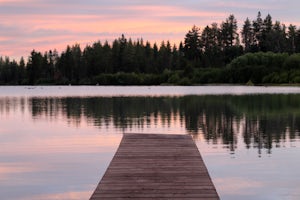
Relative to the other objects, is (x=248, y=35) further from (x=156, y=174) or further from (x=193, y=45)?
(x=156, y=174)

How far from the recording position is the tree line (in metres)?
134

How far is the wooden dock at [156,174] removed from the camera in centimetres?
1134

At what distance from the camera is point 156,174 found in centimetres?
1356

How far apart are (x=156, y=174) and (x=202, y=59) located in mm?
151499

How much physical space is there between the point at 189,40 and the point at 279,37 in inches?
1129

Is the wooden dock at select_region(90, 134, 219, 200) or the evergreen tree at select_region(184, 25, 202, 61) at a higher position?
the evergreen tree at select_region(184, 25, 202, 61)

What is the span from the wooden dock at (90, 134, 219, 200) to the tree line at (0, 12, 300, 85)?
113 m

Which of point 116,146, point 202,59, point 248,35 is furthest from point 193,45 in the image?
point 116,146

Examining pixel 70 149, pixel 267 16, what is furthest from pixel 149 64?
pixel 70 149

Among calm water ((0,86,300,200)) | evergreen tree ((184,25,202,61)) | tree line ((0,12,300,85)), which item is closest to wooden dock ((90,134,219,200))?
calm water ((0,86,300,200))

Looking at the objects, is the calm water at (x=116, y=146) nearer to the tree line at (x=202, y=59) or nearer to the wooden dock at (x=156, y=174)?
the wooden dock at (x=156, y=174)

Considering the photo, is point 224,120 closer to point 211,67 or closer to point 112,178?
point 112,178

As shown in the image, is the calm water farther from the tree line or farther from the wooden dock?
the tree line

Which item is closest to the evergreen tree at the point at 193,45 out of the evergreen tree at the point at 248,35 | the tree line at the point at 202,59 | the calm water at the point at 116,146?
the tree line at the point at 202,59
